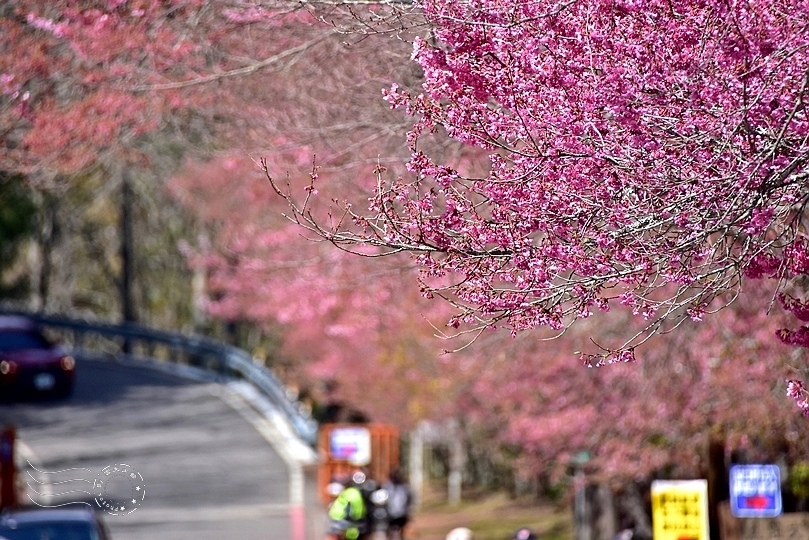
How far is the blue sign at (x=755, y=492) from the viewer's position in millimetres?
14555

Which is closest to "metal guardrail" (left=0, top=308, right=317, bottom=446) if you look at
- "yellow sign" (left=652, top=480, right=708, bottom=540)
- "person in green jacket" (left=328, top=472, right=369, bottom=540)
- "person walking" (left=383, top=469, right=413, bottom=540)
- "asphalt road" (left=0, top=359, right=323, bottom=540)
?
"asphalt road" (left=0, top=359, right=323, bottom=540)

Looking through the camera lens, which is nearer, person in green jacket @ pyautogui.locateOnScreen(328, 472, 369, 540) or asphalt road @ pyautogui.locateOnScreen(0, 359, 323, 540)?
person in green jacket @ pyautogui.locateOnScreen(328, 472, 369, 540)

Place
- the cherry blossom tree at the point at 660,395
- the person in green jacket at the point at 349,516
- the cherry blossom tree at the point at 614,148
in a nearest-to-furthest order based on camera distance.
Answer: the cherry blossom tree at the point at 614,148, the cherry blossom tree at the point at 660,395, the person in green jacket at the point at 349,516

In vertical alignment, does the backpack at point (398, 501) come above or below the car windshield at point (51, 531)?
above

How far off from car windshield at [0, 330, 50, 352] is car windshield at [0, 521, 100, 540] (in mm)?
15110

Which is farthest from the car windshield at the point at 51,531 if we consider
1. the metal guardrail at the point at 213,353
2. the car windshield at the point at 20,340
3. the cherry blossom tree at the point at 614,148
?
the car windshield at the point at 20,340

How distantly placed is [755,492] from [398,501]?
8490 millimetres

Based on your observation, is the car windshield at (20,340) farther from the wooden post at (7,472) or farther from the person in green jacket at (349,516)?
the person in green jacket at (349,516)

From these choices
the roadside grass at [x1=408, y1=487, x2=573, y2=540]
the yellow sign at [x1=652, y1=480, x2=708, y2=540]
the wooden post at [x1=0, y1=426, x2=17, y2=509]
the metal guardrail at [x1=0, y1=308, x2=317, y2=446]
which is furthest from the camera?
the roadside grass at [x1=408, y1=487, x2=573, y2=540]

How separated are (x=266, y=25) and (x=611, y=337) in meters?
5.88

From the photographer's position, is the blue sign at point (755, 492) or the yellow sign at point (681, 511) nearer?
the yellow sign at point (681, 511)

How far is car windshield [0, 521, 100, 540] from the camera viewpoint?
1412 cm

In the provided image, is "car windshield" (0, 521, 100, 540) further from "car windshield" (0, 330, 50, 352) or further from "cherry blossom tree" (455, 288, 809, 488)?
"car windshield" (0, 330, 50, 352)

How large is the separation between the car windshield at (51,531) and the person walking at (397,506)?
814cm
